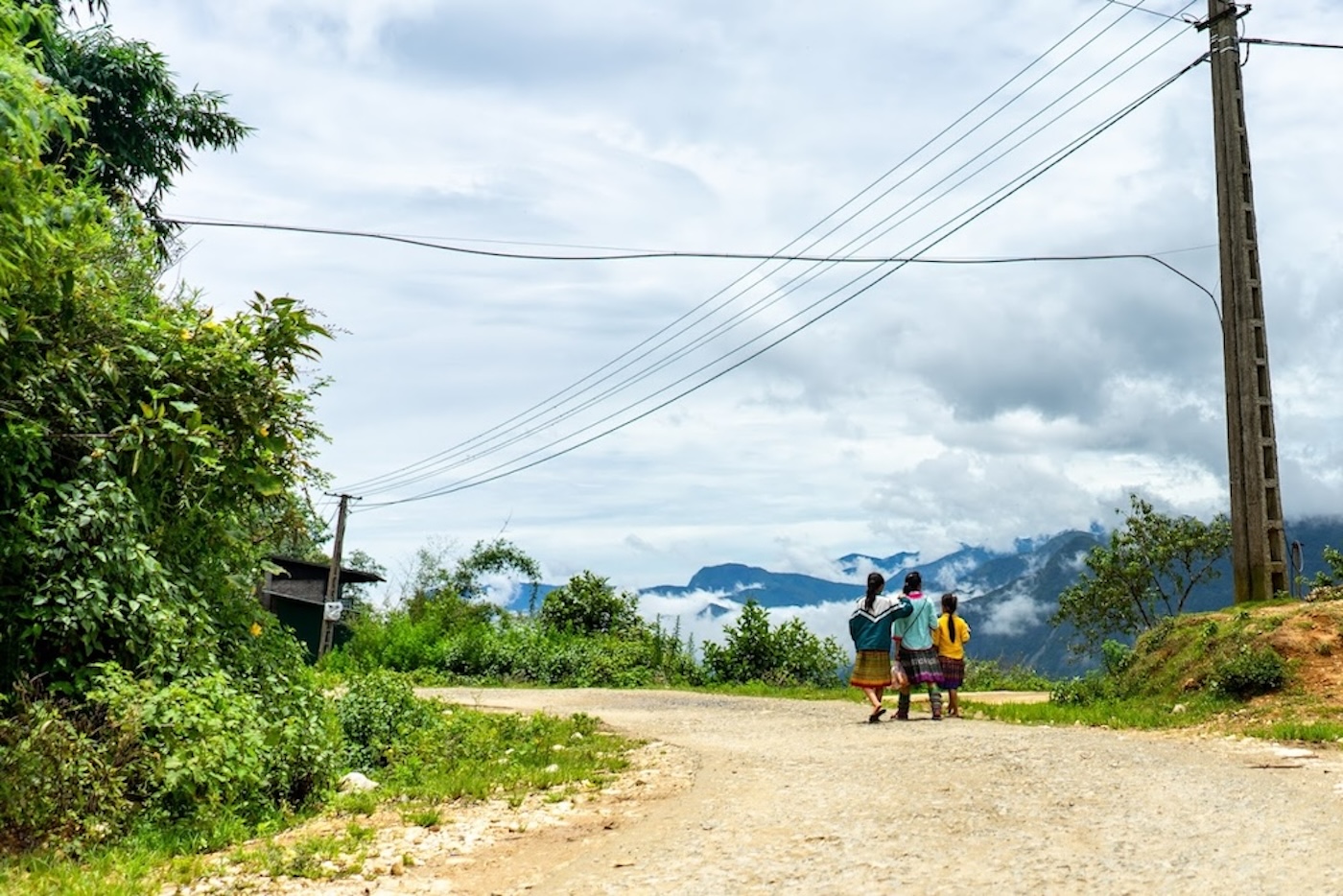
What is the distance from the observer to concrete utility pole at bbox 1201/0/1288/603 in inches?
675

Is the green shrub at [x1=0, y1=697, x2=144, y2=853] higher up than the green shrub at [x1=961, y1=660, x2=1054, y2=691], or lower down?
lower down

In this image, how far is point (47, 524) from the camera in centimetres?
959

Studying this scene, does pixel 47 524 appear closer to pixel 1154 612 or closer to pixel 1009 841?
pixel 1009 841

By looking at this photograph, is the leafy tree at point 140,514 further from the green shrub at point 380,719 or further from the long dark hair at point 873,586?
the long dark hair at point 873,586

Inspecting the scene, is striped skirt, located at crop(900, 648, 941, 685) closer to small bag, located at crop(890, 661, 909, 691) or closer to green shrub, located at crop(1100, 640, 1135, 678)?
small bag, located at crop(890, 661, 909, 691)

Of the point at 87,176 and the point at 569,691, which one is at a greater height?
the point at 87,176

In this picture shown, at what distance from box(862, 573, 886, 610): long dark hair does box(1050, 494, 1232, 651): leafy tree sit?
2821 cm

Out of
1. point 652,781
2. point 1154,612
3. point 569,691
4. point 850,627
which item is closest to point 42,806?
point 652,781

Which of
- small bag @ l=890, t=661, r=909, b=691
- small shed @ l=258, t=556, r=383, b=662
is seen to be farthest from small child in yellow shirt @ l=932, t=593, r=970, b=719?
small shed @ l=258, t=556, r=383, b=662

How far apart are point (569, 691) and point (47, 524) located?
53.6 feet

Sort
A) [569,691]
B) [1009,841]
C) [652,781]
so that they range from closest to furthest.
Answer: [1009,841]
[652,781]
[569,691]

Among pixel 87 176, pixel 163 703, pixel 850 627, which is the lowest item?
pixel 163 703

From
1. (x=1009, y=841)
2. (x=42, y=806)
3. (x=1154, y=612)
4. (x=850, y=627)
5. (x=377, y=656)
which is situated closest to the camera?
(x=1009, y=841)

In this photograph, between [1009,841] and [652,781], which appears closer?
[1009,841]
